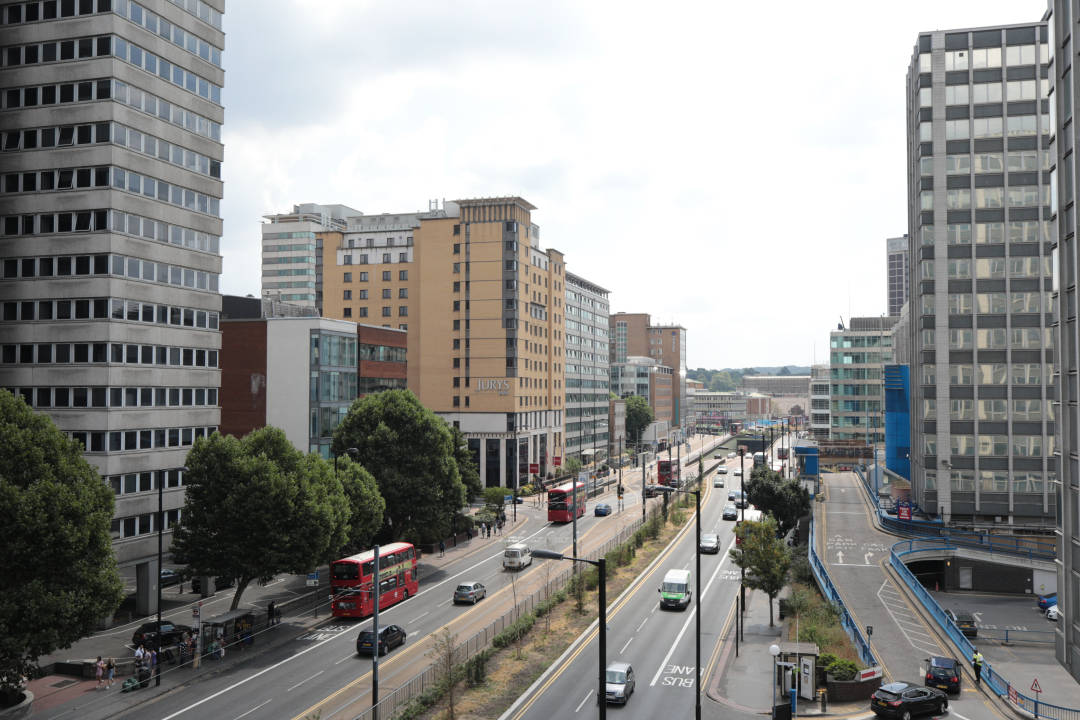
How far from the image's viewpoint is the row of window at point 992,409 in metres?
81.1

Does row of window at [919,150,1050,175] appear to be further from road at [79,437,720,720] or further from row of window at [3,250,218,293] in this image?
row of window at [3,250,218,293]

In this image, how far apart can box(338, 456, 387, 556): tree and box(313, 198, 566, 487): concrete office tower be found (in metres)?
61.6

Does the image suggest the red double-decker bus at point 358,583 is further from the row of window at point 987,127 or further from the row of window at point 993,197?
the row of window at point 987,127

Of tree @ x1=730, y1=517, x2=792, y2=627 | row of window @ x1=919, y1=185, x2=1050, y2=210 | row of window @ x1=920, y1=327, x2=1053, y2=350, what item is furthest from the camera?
row of window @ x1=919, y1=185, x2=1050, y2=210

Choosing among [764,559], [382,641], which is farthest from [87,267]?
[764,559]

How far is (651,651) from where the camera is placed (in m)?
47.5

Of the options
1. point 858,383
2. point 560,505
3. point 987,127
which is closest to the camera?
point 987,127

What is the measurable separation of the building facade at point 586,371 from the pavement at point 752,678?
101 metres

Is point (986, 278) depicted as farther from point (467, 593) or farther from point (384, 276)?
point (384, 276)

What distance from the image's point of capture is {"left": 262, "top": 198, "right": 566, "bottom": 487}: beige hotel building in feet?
407

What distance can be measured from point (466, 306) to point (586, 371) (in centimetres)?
5176

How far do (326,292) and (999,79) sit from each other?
324ft

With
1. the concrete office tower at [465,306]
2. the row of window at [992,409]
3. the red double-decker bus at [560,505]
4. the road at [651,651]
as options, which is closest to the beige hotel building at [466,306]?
the concrete office tower at [465,306]

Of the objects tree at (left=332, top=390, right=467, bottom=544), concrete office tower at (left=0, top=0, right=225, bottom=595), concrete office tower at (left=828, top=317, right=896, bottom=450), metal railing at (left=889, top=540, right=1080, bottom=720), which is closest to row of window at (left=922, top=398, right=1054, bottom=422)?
metal railing at (left=889, top=540, right=1080, bottom=720)
